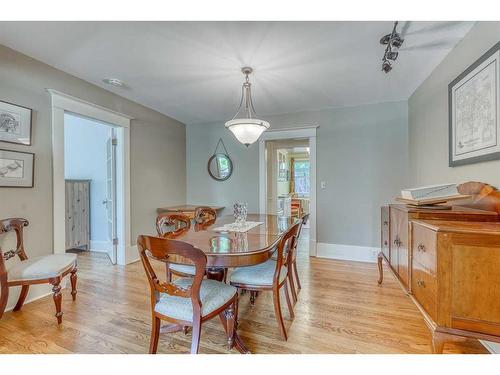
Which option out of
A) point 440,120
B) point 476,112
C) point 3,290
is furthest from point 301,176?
point 3,290

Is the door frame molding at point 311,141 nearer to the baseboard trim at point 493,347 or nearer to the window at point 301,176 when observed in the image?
the baseboard trim at point 493,347

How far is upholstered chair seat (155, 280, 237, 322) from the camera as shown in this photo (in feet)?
4.46

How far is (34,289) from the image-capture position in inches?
91.0

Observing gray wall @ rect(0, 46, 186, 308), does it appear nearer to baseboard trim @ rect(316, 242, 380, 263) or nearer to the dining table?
the dining table

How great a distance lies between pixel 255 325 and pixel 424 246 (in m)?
1.34

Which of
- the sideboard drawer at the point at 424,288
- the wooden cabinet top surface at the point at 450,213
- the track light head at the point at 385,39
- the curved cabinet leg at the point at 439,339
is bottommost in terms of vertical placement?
the curved cabinet leg at the point at 439,339

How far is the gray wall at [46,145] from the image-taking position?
215cm

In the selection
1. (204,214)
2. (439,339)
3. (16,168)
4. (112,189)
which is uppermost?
(16,168)

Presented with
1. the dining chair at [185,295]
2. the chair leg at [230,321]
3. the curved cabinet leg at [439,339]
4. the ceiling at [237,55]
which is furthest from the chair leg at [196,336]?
the ceiling at [237,55]

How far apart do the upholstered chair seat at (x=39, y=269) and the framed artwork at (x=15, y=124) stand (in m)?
1.09

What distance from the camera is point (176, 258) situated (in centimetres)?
134

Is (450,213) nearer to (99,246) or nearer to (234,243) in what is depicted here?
(234,243)

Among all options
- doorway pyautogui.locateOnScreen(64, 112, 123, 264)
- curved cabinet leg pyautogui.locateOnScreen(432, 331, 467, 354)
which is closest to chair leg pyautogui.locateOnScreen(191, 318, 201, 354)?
curved cabinet leg pyautogui.locateOnScreen(432, 331, 467, 354)
